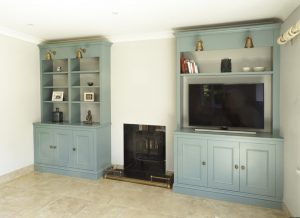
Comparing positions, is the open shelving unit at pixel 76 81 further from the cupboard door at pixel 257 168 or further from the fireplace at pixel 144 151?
the cupboard door at pixel 257 168

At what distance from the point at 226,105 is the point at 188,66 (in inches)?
30.8

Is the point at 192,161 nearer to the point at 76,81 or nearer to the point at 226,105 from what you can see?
the point at 226,105

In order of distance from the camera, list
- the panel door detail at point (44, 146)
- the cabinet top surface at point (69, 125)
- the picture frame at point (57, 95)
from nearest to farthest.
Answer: the cabinet top surface at point (69, 125)
the panel door detail at point (44, 146)
the picture frame at point (57, 95)

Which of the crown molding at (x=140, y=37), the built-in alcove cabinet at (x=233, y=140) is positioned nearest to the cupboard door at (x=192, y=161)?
the built-in alcove cabinet at (x=233, y=140)

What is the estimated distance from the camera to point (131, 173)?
392 cm

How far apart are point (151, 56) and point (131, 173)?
200 centimetres

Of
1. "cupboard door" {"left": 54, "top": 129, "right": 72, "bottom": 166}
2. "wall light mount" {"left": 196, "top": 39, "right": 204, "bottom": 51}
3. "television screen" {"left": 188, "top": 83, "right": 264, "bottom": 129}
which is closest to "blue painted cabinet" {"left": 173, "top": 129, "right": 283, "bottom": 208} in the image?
"television screen" {"left": 188, "top": 83, "right": 264, "bottom": 129}

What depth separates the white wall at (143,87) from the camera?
12.5ft

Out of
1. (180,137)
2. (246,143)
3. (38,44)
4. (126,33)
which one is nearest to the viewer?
(246,143)

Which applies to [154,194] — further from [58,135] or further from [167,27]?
[167,27]

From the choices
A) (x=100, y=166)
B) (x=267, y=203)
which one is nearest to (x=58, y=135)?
(x=100, y=166)

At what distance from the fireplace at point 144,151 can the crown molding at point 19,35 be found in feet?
7.34

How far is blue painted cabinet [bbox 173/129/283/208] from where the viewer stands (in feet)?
9.53

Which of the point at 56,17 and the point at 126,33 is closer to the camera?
the point at 56,17
